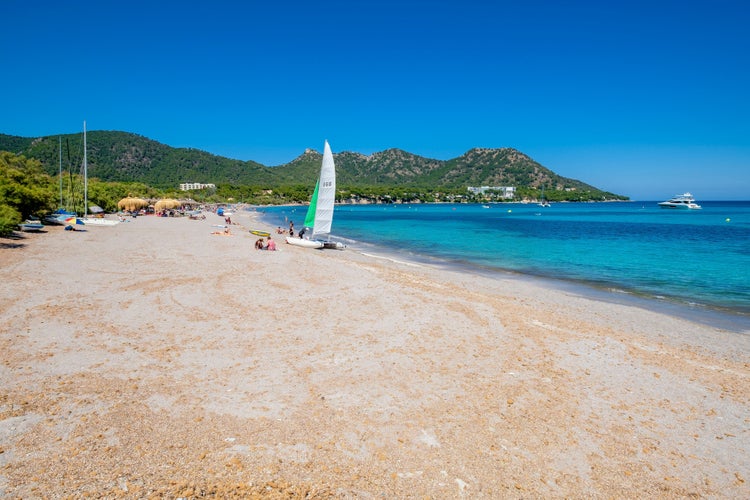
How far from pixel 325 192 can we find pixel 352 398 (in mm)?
23538

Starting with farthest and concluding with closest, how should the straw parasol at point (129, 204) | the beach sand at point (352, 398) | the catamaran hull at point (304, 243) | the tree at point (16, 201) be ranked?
the straw parasol at point (129, 204), the catamaran hull at point (304, 243), the tree at point (16, 201), the beach sand at point (352, 398)

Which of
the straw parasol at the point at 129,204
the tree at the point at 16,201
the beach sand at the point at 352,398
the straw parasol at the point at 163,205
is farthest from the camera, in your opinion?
the straw parasol at the point at 163,205

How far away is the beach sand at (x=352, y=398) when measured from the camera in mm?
5156

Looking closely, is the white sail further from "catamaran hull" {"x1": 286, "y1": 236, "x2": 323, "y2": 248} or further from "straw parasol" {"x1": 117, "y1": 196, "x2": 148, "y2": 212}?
"straw parasol" {"x1": 117, "y1": 196, "x2": 148, "y2": 212}

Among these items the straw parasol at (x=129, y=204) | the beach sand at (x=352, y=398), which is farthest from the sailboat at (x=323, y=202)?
the straw parasol at (x=129, y=204)

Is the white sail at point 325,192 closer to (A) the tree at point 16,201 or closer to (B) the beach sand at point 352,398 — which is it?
(B) the beach sand at point 352,398

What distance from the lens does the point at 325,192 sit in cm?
2967

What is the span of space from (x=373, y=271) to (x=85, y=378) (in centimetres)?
1499

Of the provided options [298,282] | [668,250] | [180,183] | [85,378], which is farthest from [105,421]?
[180,183]

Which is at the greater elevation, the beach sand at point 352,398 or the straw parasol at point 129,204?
the straw parasol at point 129,204

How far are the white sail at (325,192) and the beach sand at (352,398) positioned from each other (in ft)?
52.6

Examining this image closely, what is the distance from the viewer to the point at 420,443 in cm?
596

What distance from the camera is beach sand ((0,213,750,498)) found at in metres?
5.16

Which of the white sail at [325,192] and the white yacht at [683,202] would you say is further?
the white yacht at [683,202]
